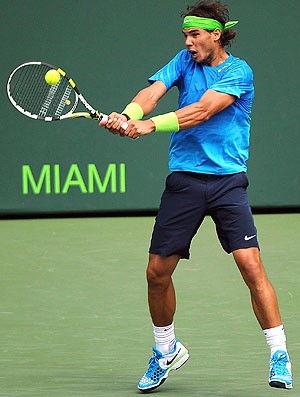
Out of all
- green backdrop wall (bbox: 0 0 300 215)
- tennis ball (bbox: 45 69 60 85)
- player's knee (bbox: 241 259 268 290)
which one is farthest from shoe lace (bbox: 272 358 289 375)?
green backdrop wall (bbox: 0 0 300 215)

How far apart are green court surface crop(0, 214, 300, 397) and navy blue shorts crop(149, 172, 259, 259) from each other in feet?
1.92

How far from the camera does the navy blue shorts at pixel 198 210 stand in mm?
4645

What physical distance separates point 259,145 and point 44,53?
2.08 meters

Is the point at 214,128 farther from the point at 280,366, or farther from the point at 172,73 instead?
the point at 280,366

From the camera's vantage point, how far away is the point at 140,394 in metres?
4.59

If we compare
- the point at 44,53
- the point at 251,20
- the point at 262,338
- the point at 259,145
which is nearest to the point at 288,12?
the point at 251,20

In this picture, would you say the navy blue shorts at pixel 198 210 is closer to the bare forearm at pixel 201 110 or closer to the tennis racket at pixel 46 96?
the bare forearm at pixel 201 110

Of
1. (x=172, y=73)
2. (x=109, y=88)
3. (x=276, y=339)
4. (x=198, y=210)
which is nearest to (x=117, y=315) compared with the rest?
(x=198, y=210)

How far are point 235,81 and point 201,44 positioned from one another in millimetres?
216

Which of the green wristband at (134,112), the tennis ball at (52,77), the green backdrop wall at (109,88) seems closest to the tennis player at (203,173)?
the green wristband at (134,112)

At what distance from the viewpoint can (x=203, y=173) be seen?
466cm

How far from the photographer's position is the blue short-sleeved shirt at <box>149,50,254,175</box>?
4641 millimetres

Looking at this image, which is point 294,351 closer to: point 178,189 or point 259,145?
point 178,189

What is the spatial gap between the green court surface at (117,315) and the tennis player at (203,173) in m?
0.25
